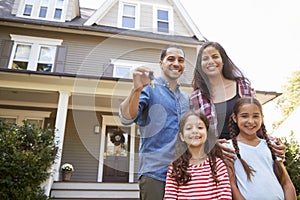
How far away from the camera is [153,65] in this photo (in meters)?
1.27

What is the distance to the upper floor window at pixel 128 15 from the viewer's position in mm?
8117

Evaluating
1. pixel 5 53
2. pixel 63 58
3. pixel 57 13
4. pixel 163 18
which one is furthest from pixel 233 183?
pixel 57 13

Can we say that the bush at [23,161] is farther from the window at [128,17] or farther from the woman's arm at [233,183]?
the window at [128,17]

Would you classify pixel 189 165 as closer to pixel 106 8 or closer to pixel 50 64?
pixel 50 64

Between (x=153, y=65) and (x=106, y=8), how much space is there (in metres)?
7.55

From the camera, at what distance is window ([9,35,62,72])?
23.2 feet

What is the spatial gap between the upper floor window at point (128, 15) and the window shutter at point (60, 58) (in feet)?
6.70

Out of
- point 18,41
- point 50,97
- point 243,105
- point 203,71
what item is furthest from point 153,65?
point 18,41

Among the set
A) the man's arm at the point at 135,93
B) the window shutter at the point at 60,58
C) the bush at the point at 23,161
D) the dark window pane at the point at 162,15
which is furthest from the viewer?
the dark window pane at the point at 162,15

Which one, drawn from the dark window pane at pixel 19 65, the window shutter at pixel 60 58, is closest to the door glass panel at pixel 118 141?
the window shutter at pixel 60 58

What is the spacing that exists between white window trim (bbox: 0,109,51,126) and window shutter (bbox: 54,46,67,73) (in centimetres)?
131

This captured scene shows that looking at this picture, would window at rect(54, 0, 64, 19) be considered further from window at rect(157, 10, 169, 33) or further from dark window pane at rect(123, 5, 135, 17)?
window at rect(157, 10, 169, 33)

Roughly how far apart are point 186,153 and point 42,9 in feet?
27.2

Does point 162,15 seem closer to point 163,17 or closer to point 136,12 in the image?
point 163,17
